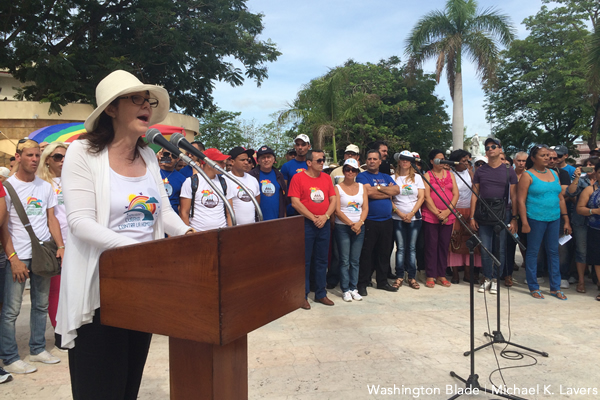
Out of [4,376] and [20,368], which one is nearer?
[4,376]

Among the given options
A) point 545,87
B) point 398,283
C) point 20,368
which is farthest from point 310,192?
point 545,87

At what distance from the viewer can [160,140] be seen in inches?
81.4

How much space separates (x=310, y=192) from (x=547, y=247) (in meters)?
3.83

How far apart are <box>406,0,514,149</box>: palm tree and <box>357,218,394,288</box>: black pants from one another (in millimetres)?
16684

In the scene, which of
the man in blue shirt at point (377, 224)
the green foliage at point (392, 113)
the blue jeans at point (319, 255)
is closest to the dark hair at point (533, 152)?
the man in blue shirt at point (377, 224)

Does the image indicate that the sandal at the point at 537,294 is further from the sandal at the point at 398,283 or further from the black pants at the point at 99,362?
the black pants at the point at 99,362

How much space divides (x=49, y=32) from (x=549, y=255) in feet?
53.0

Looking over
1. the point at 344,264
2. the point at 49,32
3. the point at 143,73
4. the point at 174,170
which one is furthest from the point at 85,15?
the point at 344,264

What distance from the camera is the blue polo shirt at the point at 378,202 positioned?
6.95 m

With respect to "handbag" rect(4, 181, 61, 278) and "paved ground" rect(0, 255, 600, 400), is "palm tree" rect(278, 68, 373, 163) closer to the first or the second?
"paved ground" rect(0, 255, 600, 400)

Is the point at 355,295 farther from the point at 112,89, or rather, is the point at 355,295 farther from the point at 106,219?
the point at 112,89

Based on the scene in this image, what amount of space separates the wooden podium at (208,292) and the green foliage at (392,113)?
2808 centimetres

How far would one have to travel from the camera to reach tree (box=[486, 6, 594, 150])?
24.6 meters

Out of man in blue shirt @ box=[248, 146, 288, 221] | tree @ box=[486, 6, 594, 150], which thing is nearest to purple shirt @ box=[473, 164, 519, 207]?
man in blue shirt @ box=[248, 146, 288, 221]
